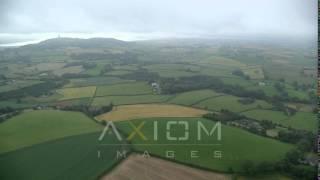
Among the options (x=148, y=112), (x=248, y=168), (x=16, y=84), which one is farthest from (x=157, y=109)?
(x=16, y=84)

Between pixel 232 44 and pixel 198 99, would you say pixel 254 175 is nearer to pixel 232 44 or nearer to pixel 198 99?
pixel 198 99

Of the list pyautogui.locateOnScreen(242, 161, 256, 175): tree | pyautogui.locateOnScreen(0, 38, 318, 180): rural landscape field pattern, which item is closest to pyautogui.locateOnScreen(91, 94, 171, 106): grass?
pyautogui.locateOnScreen(0, 38, 318, 180): rural landscape field pattern

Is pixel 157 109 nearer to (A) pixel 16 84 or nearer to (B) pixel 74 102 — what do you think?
(B) pixel 74 102

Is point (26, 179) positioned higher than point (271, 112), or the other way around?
point (271, 112)

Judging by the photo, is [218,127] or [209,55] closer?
[218,127]

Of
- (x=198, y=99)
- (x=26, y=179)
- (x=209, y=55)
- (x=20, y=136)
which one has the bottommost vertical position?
(x=26, y=179)

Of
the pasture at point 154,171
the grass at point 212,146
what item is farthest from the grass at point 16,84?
the pasture at point 154,171

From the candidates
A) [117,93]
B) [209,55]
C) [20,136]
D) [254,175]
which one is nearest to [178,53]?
[209,55]
